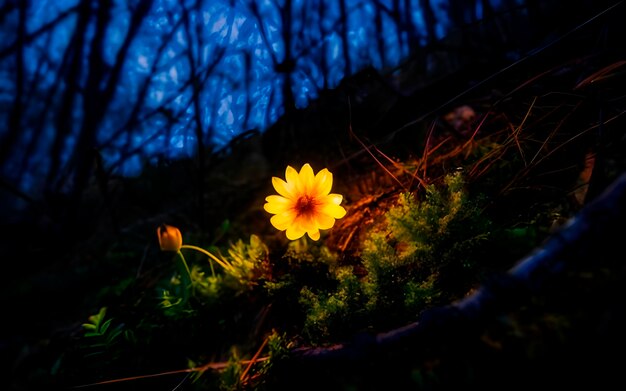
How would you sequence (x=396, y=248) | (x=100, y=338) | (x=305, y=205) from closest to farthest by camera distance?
1. (x=396, y=248)
2. (x=305, y=205)
3. (x=100, y=338)

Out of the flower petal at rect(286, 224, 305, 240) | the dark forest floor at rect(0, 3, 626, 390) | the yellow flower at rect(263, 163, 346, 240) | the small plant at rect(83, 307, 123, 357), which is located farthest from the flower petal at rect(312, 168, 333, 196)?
the small plant at rect(83, 307, 123, 357)

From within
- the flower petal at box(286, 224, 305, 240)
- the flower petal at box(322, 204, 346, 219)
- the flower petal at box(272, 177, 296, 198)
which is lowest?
the flower petal at box(286, 224, 305, 240)

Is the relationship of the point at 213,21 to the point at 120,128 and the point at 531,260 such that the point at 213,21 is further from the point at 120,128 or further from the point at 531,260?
the point at 531,260

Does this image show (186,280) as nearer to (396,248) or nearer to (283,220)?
(283,220)

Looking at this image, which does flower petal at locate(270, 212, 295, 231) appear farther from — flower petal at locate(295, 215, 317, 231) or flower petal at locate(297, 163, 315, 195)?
flower petal at locate(297, 163, 315, 195)

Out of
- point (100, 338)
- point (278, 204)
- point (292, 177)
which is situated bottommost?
point (100, 338)

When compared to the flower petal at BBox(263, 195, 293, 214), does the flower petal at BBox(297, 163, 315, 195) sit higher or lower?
higher

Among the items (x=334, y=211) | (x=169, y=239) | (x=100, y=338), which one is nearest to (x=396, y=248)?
(x=334, y=211)
